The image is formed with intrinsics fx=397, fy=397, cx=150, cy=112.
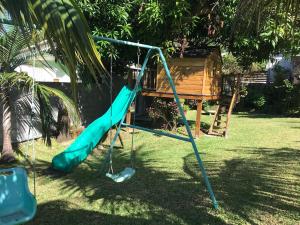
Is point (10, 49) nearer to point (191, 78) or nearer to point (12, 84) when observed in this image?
point (12, 84)

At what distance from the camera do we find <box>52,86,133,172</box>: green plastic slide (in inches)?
294

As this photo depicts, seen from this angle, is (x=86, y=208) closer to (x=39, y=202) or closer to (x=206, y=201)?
(x=39, y=202)

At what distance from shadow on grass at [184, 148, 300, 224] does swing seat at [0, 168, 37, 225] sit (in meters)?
2.65

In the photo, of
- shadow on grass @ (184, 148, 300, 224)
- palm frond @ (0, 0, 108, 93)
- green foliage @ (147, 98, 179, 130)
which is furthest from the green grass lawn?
palm frond @ (0, 0, 108, 93)

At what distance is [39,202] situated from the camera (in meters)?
5.84

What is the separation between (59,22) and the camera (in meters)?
1.98

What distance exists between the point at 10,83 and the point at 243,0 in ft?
17.6

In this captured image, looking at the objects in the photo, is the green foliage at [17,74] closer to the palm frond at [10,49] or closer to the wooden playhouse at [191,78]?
the palm frond at [10,49]

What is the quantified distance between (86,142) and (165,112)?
195 inches

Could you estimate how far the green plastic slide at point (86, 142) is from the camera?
7.46m

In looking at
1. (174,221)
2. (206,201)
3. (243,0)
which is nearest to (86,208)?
(174,221)

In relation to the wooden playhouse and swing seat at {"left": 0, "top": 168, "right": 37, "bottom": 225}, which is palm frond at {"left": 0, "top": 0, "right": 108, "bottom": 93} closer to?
swing seat at {"left": 0, "top": 168, "right": 37, "bottom": 225}

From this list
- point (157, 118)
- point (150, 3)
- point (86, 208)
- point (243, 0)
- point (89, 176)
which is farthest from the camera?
point (157, 118)

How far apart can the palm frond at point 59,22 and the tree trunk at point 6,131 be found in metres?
6.48
